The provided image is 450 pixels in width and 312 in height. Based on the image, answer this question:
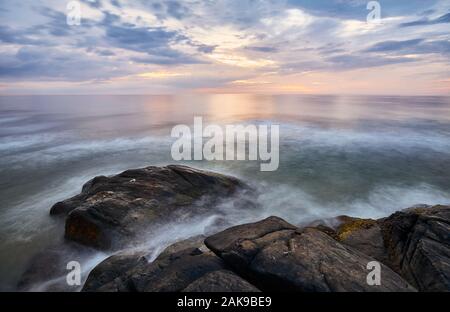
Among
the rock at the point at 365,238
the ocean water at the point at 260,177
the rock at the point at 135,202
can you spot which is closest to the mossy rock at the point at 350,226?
the rock at the point at 365,238

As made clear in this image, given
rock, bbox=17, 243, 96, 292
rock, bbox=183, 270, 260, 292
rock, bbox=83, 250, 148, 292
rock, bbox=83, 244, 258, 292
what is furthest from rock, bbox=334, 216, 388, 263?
rock, bbox=17, 243, 96, 292

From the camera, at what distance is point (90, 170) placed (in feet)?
74.2

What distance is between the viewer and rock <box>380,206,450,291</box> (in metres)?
7.01

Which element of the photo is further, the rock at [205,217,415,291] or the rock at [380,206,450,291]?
the rock at [380,206,450,291]

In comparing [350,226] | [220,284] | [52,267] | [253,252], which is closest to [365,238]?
[350,226]

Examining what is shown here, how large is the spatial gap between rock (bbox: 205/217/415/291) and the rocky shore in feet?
0.08

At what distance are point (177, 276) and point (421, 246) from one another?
6872mm

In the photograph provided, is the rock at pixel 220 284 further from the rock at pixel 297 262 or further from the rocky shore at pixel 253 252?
the rock at pixel 297 262

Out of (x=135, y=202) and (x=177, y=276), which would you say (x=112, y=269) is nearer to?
(x=177, y=276)

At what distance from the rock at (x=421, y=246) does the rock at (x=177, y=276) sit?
4.56m

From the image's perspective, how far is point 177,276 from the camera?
6980 millimetres

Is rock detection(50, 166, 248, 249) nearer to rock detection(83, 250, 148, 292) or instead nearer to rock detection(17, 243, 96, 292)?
rock detection(17, 243, 96, 292)

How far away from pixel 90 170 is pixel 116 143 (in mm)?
11170
